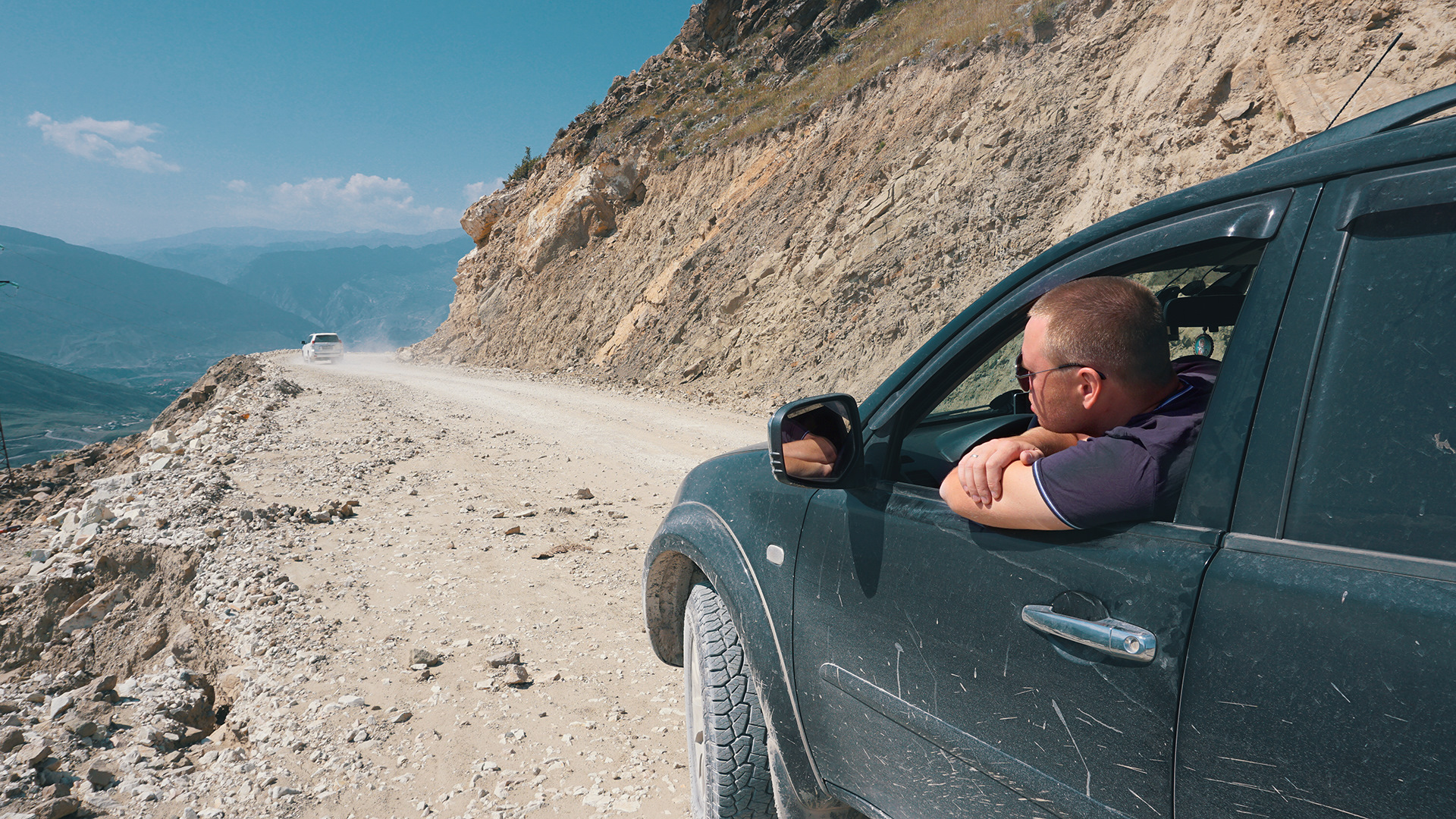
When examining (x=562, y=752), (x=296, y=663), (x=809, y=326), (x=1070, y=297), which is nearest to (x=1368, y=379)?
(x=1070, y=297)

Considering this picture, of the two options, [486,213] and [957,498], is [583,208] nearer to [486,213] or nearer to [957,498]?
[486,213]

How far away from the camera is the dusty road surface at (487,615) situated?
2.85 meters

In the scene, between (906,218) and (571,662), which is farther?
(906,218)

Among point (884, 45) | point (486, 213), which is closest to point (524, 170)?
point (486, 213)

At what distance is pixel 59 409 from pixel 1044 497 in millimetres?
175153

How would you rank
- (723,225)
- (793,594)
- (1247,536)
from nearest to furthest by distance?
1. (1247,536)
2. (793,594)
3. (723,225)

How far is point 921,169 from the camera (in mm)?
14555

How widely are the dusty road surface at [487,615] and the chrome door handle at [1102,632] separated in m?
1.97

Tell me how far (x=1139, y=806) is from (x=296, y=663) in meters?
3.96

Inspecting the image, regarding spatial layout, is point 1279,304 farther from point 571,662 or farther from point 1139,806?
point 571,662

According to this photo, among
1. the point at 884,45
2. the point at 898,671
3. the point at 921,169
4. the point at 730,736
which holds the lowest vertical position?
the point at 730,736

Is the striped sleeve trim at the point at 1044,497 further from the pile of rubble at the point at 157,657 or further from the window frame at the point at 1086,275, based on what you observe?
the pile of rubble at the point at 157,657

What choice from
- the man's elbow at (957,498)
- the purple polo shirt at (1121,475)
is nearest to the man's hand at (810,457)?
the man's elbow at (957,498)

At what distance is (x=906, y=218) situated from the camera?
14.1m
